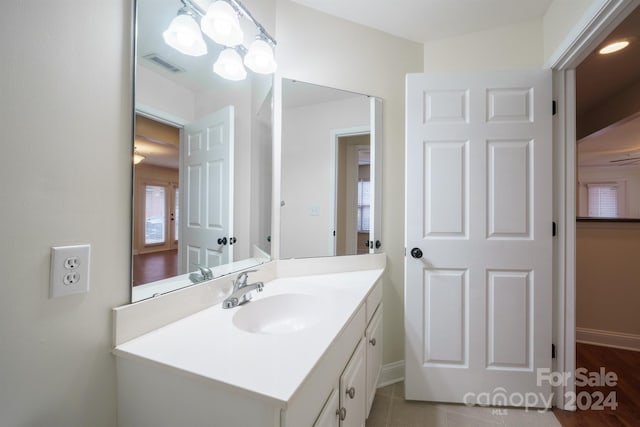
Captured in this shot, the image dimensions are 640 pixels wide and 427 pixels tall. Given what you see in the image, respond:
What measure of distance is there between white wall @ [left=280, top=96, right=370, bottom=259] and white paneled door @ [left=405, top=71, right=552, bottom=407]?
45 centimetres

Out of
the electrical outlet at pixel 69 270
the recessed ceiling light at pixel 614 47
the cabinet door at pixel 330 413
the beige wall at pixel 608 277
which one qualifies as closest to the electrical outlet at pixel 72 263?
the electrical outlet at pixel 69 270

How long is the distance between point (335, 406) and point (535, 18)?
2422mm

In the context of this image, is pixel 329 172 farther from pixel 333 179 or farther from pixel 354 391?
pixel 354 391

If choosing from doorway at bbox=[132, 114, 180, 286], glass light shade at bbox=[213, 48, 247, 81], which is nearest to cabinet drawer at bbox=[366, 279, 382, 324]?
doorway at bbox=[132, 114, 180, 286]

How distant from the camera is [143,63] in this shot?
0.83 metres

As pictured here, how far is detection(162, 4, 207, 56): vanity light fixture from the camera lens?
0.92 meters

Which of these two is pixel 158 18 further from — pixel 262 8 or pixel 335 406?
pixel 335 406

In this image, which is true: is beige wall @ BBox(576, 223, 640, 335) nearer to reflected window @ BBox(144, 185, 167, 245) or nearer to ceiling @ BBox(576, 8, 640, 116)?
ceiling @ BBox(576, 8, 640, 116)

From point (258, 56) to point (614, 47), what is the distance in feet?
7.56

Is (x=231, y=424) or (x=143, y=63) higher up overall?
(x=143, y=63)

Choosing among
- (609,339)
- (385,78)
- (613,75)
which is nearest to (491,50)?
(385,78)

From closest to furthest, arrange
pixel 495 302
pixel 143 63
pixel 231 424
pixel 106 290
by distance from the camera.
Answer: pixel 231 424, pixel 106 290, pixel 143 63, pixel 495 302

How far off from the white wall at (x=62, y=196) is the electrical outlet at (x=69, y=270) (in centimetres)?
2

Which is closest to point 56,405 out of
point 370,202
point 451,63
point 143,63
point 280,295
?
point 280,295
